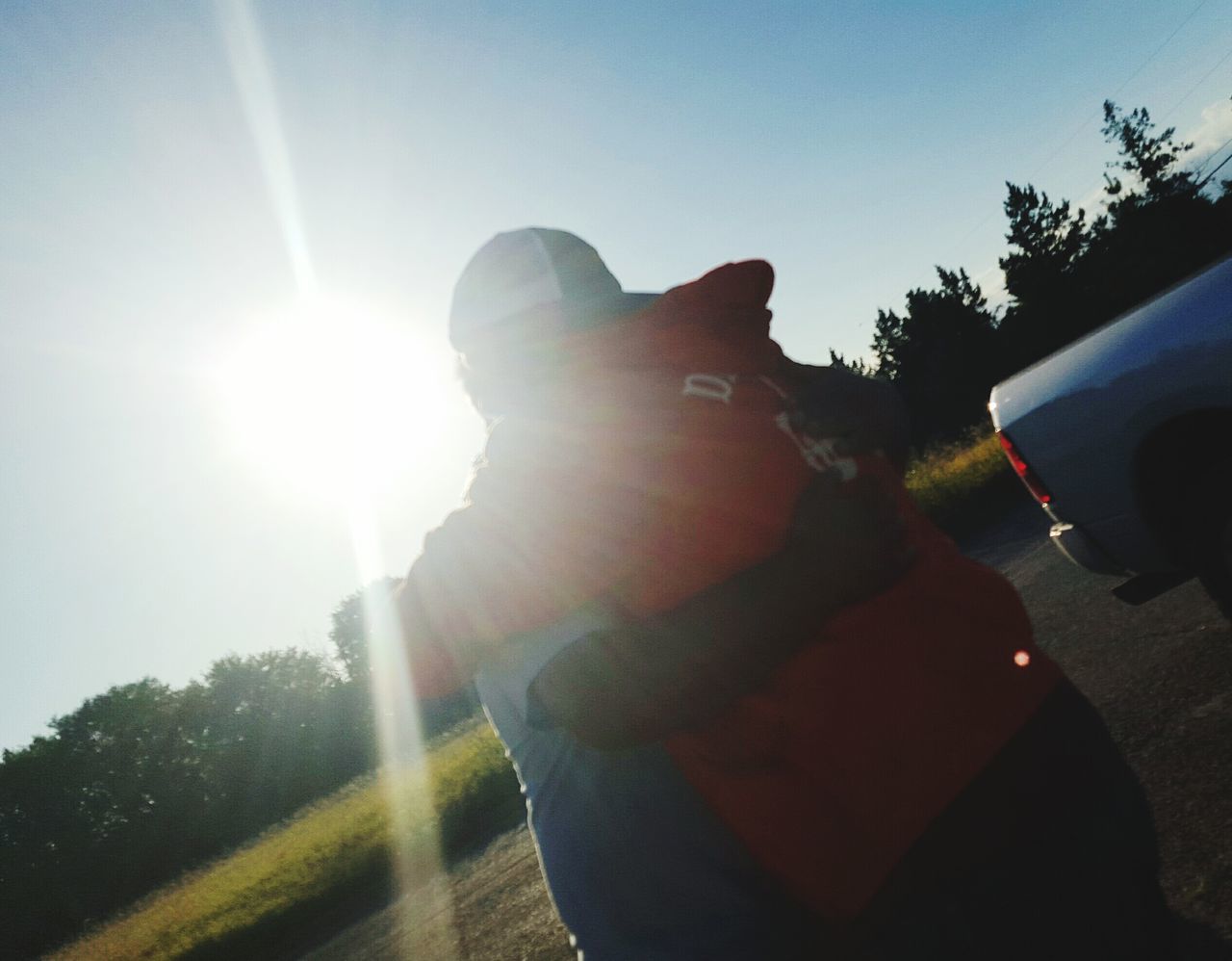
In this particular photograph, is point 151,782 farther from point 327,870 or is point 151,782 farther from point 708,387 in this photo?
point 708,387

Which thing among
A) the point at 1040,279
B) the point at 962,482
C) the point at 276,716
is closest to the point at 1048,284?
the point at 1040,279

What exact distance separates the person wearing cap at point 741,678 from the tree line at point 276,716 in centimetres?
3886

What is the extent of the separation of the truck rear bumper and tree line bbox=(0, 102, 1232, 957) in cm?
3637

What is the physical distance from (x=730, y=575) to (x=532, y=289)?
530mm

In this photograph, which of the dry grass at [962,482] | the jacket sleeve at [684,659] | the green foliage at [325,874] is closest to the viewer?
the jacket sleeve at [684,659]

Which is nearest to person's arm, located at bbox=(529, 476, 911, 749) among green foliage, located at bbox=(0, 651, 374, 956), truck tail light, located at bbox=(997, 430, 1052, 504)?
truck tail light, located at bbox=(997, 430, 1052, 504)

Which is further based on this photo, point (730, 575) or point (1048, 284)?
point (1048, 284)

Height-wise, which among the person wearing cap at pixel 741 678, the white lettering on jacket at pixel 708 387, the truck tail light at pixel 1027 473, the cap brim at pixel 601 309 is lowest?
the truck tail light at pixel 1027 473

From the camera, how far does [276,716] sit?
54000 millimetres

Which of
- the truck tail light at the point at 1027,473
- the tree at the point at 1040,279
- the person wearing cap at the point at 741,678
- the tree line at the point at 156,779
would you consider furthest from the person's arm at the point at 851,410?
the tree at the point at 1040,279

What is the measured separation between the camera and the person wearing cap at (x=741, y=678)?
2.48 feet

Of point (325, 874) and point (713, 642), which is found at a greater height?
point (713, 642)

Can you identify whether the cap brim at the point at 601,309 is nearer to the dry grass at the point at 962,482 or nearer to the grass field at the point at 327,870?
the grass field at the point at 327,870

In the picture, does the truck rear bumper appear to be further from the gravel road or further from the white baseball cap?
the white baseball cap
